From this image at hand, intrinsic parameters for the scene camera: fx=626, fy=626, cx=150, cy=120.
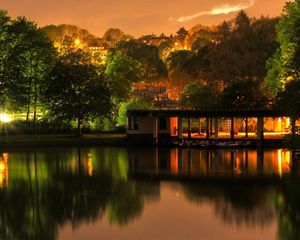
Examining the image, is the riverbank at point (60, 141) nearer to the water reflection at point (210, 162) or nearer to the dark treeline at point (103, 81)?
the dark treeline at point (103, 81)

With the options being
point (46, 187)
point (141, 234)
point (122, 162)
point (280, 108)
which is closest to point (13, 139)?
point (122, 162)

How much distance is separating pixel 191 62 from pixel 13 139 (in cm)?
4444

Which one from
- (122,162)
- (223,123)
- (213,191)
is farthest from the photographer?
(223,123)

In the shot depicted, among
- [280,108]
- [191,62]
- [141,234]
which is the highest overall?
[191,62]

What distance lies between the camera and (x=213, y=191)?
29.8 m

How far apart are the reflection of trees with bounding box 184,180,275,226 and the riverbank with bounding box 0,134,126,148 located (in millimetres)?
29022

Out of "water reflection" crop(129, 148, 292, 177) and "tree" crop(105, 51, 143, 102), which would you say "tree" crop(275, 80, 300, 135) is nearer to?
"water reflection" crop(129, 148, 292, 177)

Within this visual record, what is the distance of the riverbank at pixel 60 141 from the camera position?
195 ft

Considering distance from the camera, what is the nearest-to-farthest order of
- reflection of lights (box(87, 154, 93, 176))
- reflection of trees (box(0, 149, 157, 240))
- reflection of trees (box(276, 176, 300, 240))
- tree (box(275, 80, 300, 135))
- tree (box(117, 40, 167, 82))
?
reflection of trees (box(276, 176, 300, 240)), reflection of trees (box(0, 149, 157, 240)), reflection of lights (box(87, 154, 93, 176)), tree (box(275, 80, 300, 135)), tree (box(117, 40, 167, 82))

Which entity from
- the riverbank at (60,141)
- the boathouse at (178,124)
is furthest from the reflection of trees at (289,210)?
the riverbank at (60,141)

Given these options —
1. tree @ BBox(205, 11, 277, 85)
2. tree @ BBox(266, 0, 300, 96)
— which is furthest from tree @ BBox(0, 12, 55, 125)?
tree @ BBox(266, 0, 300, 96)

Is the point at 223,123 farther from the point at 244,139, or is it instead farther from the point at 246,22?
the point at 246,22

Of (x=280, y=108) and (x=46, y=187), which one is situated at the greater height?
(x=280, y=108)

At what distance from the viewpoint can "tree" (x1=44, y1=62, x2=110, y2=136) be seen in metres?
65.2
